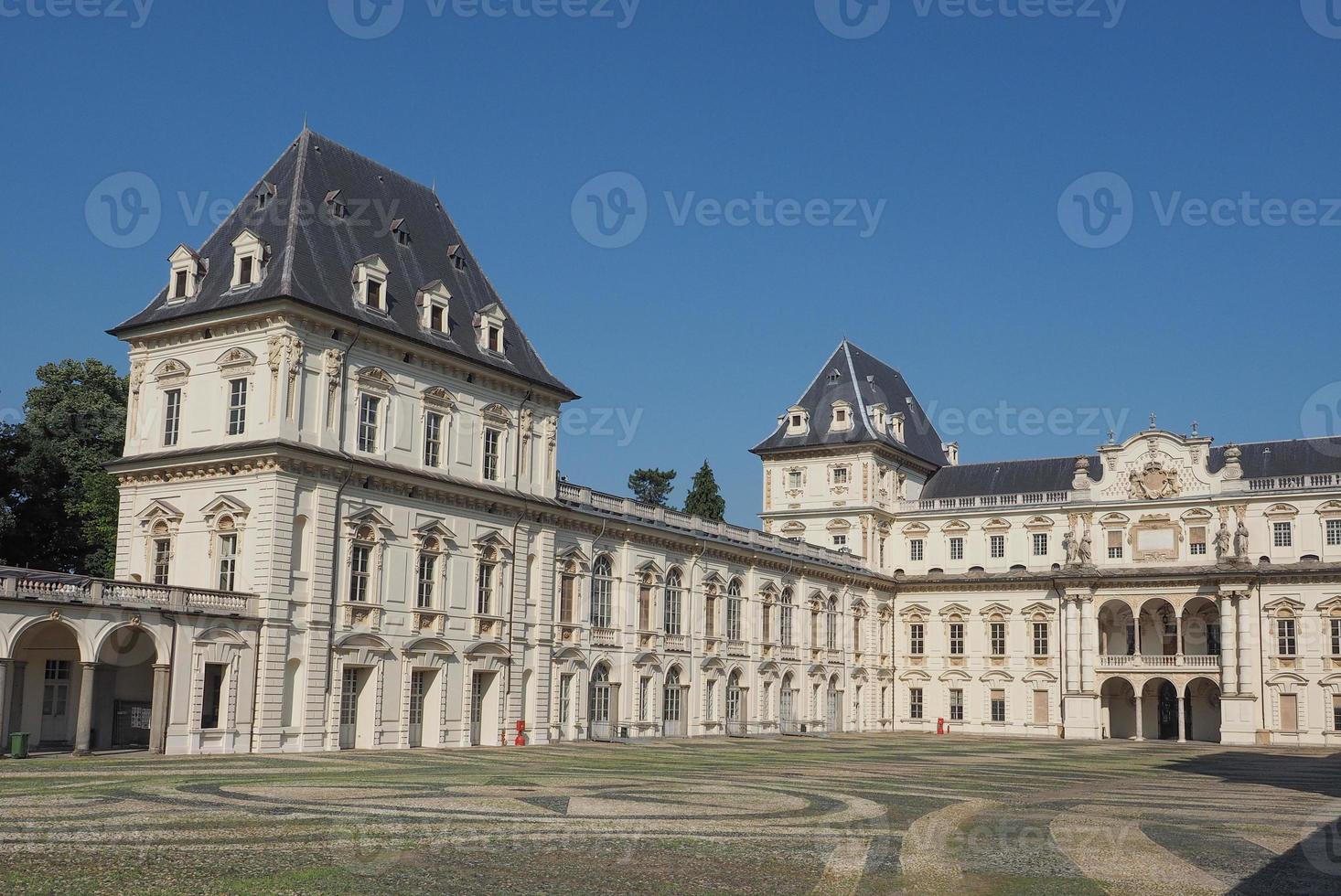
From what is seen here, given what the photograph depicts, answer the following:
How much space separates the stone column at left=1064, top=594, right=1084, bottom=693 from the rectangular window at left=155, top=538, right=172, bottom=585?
162 ft

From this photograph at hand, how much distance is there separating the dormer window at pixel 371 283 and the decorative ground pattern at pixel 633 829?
50.4ft

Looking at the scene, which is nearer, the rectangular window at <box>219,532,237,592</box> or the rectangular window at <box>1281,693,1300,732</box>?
the rectangular window at <box>219,532,237,592</box>

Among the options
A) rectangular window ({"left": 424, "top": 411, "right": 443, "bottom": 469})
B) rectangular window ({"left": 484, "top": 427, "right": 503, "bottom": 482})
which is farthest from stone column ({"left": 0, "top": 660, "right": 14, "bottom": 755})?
rectangular window ({"left": 484, "top": 427, "right": 503, "bottom": 482})

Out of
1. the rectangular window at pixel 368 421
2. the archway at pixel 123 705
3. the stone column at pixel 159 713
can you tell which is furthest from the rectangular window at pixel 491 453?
the stone column at pixel 159 713

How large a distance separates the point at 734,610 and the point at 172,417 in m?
29.6

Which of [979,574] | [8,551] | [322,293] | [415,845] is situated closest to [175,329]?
[322,293]

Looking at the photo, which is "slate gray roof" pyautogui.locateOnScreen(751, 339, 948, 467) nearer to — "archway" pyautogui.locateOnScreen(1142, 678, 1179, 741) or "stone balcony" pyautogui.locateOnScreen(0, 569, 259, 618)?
"archway" pyautogui.locateOnScreen(1142, 678, 1179, 741)

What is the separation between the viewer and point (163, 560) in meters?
42.2

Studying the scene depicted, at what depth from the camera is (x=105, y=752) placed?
36312mm

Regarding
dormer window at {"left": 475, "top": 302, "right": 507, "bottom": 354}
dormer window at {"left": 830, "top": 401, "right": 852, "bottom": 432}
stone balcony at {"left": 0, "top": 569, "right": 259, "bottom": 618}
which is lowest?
stone balcony at {"left": 0, "top": 569, "right": 259, "bottom": 618}

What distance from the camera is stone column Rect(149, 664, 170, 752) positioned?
3625cm

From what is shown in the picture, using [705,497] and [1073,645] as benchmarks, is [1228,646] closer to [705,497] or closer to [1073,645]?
[1073,645]

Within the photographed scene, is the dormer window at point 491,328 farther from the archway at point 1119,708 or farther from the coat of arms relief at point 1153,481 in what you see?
the archway at point 1119,708

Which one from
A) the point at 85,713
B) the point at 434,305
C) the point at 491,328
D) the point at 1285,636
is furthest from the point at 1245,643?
the point at 85,713
